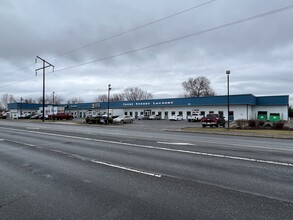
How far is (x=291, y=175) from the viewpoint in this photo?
623 centimetres

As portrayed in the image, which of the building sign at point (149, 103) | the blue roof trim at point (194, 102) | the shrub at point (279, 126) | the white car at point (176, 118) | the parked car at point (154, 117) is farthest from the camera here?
the parked car at point (154, 117)

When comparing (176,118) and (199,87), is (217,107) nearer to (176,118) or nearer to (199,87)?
(176,118)

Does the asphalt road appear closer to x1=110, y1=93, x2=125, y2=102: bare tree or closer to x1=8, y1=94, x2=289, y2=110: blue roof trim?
x1=8, y1=94, x2=289, y2=110: blue roof trim

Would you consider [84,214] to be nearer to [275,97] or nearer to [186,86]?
[275,97]

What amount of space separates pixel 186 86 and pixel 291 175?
9149 cm

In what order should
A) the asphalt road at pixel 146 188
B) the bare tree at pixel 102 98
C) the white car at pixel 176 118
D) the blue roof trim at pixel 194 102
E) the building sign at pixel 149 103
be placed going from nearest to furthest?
the asphalt road at pixel 146 188, the blue roof trim at pixel 194 102, the white car at pixel 176 118, the building sign at pixel 149 103, the bare tree at pixel 102 98

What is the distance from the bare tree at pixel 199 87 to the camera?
3654 inches

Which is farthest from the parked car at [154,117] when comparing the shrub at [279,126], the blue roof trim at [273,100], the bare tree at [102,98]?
the bare tree at [102,98]

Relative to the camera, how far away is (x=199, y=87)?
93562 millimetres

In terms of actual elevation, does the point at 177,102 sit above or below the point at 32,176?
above

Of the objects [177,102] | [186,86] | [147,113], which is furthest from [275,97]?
[186,86]

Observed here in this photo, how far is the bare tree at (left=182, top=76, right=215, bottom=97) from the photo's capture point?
92.8 meters

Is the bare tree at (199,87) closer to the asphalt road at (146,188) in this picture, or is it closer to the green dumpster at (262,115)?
the green dumpster at (262,115)

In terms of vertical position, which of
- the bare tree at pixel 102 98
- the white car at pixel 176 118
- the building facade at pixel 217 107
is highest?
the bare tree at pixel 102 98
